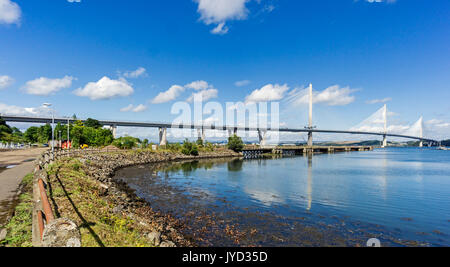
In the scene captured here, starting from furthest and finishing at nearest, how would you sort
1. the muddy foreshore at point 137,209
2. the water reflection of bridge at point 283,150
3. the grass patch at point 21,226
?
the water reflection of bridge at point 283,150, the muddy foreshore at point 137,209, the grass patch at point 21,226

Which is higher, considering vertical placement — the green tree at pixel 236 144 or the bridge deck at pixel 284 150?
the green tree at pixel 236 144

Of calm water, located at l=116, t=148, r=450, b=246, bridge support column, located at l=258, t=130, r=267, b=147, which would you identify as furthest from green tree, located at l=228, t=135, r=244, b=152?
calm water, located at l=116, t=148, r=450, b=246

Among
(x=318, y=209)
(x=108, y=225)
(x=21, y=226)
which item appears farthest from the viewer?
(x=318, y=209)

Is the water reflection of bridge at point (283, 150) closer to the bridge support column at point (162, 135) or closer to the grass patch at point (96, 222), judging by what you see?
the bridge support column at point (162, 135)

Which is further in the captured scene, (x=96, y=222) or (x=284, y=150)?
(x=284, y=150)

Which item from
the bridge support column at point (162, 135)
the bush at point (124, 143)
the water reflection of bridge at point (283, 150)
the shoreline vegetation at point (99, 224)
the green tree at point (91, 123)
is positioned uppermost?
the green tree at point (91, 123)

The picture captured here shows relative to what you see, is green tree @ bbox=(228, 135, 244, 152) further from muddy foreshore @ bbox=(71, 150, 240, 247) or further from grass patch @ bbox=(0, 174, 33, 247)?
grass patch @ bbox=(0, 174, 33, 247)

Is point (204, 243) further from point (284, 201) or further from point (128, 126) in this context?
point (128, 126)

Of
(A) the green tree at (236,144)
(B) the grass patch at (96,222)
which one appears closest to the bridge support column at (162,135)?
(A) the green tree at (236,144)

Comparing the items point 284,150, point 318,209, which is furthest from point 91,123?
point 284,150

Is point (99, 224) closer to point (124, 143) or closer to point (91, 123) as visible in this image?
point (124, 143)

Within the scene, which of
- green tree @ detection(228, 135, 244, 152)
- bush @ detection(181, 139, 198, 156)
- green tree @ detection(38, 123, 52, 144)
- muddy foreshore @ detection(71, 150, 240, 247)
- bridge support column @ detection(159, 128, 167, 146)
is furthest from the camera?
bridge support column @ detection(159, 128, 167, 146)
